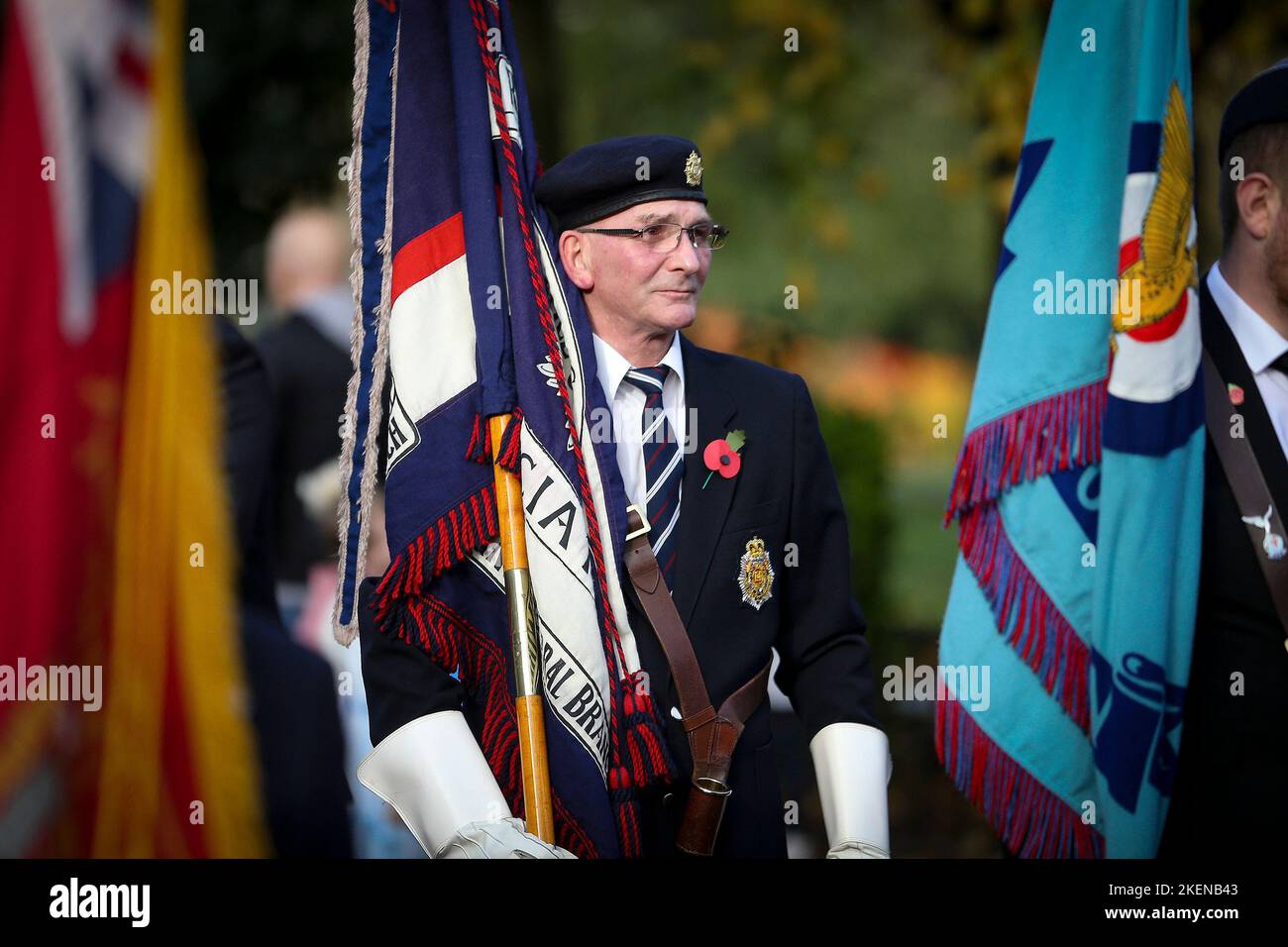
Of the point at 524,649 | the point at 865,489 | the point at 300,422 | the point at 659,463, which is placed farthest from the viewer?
the point at 865,489

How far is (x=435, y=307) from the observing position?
3027 millimetres

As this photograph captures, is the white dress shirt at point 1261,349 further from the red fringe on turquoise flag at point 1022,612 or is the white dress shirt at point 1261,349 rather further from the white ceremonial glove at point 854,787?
the white ceremonial glove at point 854,787

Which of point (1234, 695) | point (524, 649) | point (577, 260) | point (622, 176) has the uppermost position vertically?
point (622, 176)

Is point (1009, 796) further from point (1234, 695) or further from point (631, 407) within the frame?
point (631, 407)

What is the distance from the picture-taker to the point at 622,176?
3.02 meters

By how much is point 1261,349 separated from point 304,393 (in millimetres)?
2638

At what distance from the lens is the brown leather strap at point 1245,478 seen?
310cm

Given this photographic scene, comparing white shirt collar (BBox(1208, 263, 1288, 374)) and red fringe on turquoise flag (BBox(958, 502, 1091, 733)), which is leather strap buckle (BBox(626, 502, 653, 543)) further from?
white shirt collar (BBox(1208, 263, 1288, 374))

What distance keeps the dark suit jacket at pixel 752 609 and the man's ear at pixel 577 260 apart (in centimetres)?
24

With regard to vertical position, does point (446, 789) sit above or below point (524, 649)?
below

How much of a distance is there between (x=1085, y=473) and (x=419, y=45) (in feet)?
5.33

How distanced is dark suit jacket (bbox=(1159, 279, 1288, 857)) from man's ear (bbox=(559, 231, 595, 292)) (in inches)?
52.5

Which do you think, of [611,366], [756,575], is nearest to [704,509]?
[756,575]
